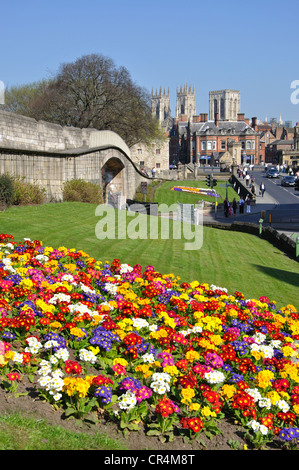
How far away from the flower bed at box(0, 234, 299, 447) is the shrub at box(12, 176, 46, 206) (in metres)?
7.98

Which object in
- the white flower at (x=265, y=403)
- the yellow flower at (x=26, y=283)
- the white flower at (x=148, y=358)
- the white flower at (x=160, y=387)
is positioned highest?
the yellow flower at (x=26, y=283)

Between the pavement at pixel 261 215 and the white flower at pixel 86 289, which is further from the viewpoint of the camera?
the pavement at pixel 261 215

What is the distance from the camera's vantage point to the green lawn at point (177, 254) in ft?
37.3

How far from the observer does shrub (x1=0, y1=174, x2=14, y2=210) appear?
15.2m

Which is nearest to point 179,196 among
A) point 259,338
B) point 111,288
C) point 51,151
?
point 51,151

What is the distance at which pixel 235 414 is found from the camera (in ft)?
18.0

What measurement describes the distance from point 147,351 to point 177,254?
6632 millimetres

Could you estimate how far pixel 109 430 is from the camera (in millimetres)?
4836

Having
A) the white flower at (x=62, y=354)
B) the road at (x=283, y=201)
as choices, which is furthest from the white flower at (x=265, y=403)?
the road at (x=283, y=201)

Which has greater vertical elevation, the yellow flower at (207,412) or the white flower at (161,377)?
the white flower at (161,377)

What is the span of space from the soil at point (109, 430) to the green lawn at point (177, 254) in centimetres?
578

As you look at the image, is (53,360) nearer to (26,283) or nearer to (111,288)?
(26,283)

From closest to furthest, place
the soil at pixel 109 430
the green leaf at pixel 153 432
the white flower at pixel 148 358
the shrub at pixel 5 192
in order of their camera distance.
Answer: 1. the soil at pixel 109 430
2. the green leaf at pixel 153 432
3. the white flower at pixel 148 358
4. the shrub at pixel 5 192

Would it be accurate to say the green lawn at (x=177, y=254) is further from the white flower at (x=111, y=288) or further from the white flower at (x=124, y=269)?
the white flower at (x=111, y=288)
